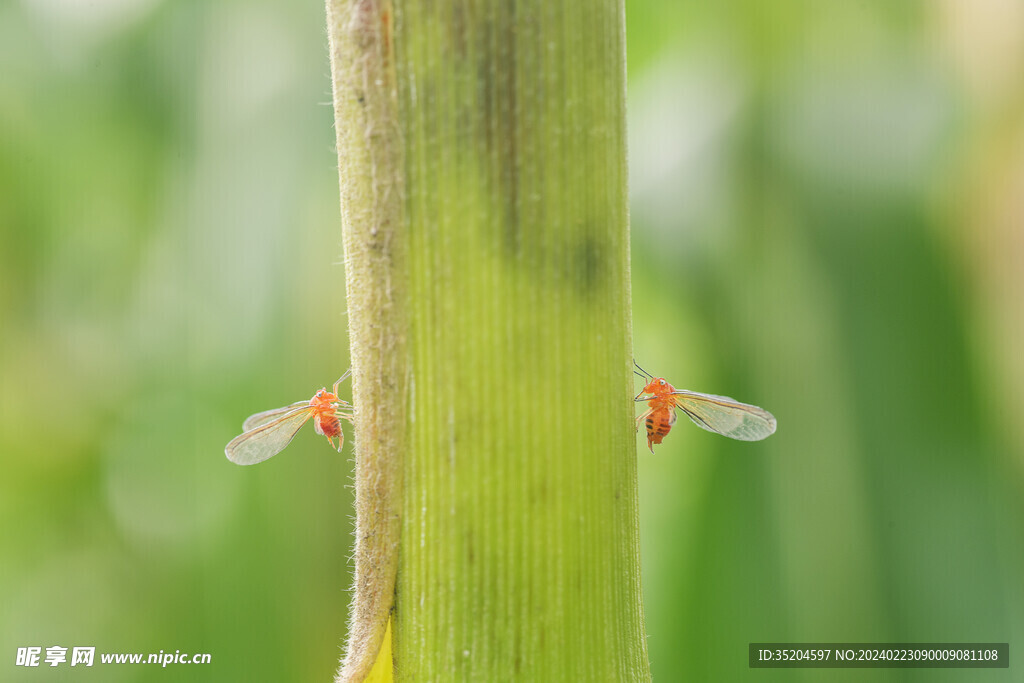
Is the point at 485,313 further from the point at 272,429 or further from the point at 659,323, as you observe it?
the point at 659,323

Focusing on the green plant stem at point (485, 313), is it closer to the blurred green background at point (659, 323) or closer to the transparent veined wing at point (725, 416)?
the transparent veined wing at point (725, 416)

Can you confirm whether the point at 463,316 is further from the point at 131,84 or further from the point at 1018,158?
the point at 131,84

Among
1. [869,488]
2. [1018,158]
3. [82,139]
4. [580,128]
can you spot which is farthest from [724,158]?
[82,139]

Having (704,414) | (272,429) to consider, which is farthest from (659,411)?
(272,429)

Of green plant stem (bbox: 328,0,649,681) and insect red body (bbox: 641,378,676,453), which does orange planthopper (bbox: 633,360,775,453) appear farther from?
green plant stem (bbox: 328,0,649,681)

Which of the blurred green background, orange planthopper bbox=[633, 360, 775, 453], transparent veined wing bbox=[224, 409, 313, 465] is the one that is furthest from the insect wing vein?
the blurred green background

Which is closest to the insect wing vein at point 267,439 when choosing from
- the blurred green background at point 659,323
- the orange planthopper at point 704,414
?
the orange planthopper at point 704,414
